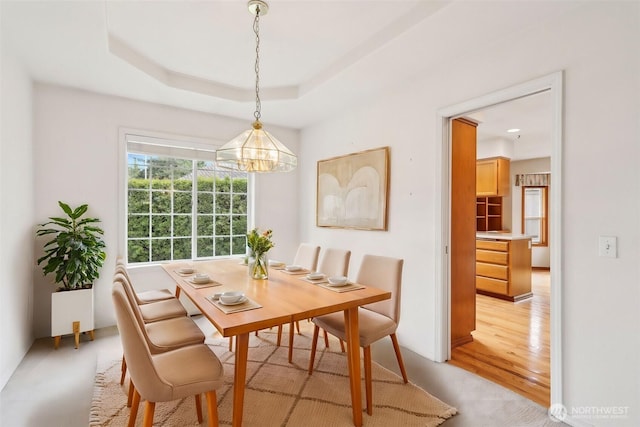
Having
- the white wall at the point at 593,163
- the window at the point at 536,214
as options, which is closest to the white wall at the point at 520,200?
the window at the point at 536,214

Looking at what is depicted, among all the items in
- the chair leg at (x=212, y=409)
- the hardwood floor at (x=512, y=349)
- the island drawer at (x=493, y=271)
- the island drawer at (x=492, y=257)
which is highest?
the island drawer at (x=492, y=257)

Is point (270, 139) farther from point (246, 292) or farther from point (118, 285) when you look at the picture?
point (118, 285)

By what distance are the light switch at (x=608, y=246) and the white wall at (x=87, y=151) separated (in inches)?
155

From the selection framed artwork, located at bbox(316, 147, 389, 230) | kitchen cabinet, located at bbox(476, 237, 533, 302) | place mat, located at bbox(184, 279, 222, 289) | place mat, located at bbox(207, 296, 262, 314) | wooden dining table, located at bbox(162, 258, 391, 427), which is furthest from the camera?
kitchen cabinet, located at bbox(476, 237, 533, 302)

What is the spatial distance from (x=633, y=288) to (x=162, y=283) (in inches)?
161

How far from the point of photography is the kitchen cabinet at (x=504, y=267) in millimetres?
4492

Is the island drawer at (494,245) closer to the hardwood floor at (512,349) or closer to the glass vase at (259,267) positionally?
the hardwood floor at (512,349)

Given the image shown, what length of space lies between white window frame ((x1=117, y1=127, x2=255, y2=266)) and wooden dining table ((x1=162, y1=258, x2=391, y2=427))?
1.36 metres

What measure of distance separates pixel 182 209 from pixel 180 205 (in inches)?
2.2

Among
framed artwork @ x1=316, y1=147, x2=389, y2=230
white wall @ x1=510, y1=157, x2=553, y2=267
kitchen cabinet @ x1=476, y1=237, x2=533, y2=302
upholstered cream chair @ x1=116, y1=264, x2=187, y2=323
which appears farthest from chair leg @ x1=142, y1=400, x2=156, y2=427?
white wall @ x1=510, y1=157, x2=553, y2=267

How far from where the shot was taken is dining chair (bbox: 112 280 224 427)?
4.50 feet

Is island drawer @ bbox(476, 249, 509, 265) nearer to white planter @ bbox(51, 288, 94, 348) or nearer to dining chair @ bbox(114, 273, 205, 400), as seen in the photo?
dining chair @ bbox(114, 273, 205, 400)

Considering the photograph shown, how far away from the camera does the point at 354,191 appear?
363cm
